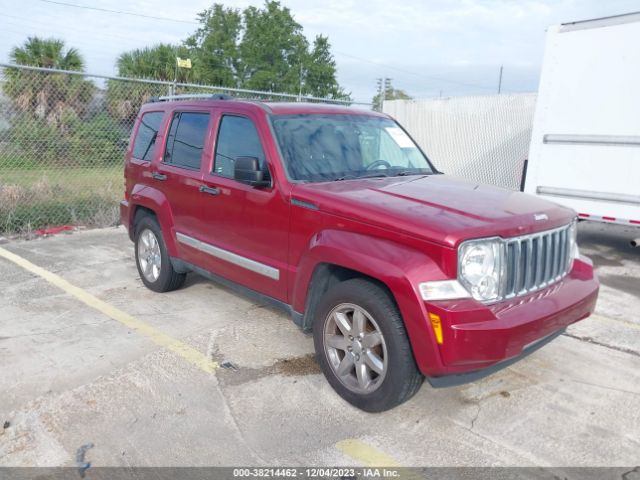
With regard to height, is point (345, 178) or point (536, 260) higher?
point (345, 178)

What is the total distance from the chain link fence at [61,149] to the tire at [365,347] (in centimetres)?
639

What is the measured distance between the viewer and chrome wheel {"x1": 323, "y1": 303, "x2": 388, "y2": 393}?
3.32 meters

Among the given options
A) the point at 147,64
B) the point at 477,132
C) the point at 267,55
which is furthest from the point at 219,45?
the point at 477,132

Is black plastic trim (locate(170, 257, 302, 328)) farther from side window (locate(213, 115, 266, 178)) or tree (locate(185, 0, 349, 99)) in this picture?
tree (locate(185, 0, 349, 99))

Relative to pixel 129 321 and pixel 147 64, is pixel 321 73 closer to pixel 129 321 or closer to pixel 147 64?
pixel 147 64

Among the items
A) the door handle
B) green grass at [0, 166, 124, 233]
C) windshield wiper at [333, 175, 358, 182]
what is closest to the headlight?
windshield wiper at [333, 175, 358, 182]

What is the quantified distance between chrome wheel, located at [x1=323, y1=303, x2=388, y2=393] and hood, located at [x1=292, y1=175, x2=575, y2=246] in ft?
1.96

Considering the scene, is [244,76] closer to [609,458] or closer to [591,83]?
[591,83]

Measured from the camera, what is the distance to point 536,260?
11.1 ft

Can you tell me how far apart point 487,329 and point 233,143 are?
2573mm

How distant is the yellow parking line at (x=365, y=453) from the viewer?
297cm

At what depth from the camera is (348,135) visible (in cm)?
447

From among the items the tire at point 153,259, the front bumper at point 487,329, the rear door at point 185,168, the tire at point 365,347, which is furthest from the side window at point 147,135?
the front bumper at point 487,329

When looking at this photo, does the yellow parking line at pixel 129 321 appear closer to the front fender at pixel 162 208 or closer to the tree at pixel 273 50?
the front fender at pixel 162 208
